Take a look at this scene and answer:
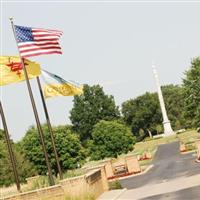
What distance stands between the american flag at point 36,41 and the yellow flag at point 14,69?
1037mm

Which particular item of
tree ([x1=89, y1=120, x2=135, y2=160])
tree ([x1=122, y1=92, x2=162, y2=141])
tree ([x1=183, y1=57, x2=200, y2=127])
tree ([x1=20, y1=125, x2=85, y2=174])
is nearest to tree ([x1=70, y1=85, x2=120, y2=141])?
tree ([x1=122, y1=92, x2=162, y2=141])

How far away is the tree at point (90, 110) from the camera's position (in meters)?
120

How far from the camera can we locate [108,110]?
4722 inches

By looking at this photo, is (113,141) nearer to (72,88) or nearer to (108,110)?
(72,88)

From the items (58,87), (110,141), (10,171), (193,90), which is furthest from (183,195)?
(110,141)

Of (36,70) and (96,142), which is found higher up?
(36,70)

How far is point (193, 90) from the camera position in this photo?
2255 inches

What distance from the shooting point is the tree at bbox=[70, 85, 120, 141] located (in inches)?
4715

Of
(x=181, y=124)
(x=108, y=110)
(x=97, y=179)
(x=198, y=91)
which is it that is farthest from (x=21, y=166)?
(x=181, y=124)

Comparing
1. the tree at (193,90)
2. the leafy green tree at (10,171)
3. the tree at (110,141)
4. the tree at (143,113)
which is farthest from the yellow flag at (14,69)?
the tree at (143,113)

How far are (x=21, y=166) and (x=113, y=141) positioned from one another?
13492 mm

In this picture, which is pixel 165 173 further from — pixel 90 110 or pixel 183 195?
pixel 90 110

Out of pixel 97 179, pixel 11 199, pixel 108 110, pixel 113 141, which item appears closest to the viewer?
pixel 11 199

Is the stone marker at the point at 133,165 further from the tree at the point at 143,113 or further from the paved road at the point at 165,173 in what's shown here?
the tree at the point at 143,113
